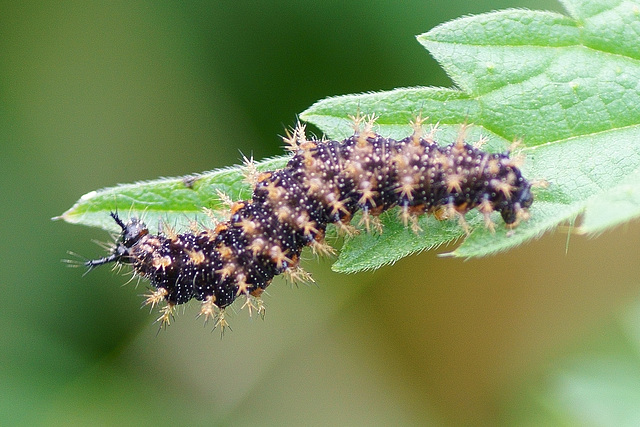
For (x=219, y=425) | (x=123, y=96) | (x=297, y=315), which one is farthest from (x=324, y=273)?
(x=123, y=96)

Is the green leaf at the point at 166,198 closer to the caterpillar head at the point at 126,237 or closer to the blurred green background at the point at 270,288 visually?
the caterpillar head at the point at 126,237

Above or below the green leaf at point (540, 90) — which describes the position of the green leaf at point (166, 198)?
above

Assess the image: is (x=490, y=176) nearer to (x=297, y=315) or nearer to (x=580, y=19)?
(x=580, y=19)

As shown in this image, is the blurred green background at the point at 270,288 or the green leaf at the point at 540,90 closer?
the green leaf at the point at 540,90

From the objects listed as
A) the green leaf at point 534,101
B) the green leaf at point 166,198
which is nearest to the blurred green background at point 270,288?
the green leaf at point 166,198

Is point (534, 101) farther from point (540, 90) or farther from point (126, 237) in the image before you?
point (126, 237)

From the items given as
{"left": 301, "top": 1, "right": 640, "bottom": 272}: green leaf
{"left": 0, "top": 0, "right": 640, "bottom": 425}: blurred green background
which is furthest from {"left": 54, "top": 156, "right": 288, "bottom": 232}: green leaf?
{"left": 0, "top": 0, "right": 640, "bottom": 425}: blurred green background

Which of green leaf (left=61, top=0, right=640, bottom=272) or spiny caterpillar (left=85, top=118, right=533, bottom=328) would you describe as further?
spiny caterpillar (left=85, top=118, right=533, bottom=328)

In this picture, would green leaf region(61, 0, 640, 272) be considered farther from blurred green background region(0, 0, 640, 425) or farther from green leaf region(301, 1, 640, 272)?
blurred green background region(0, 0, 640, 425)
